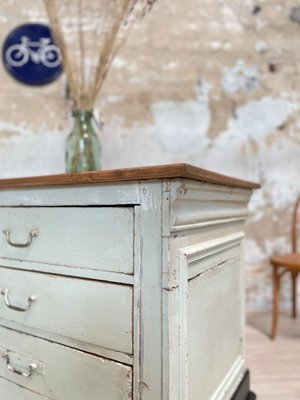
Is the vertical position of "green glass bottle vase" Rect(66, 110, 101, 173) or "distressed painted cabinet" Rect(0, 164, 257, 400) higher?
"green glass bottle vase" Rect(66, 110, 101, 173)

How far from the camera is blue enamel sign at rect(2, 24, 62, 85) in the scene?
1771mm

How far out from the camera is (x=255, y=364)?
53.3 inches

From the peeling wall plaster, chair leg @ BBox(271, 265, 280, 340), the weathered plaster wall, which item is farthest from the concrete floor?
the peeling wall plaster

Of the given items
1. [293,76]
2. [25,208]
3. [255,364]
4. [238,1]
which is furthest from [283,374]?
[238,1]

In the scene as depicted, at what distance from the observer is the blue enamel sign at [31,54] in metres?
1.77

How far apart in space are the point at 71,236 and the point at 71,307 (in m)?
0.16

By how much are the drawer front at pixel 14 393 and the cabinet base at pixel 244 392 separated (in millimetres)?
546

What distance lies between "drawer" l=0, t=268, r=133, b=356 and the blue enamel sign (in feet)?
4.10

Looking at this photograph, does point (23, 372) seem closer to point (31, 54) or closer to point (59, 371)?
point (59, 371)

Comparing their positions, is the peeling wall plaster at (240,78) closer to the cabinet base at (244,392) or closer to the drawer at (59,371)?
the cabinet base at (244,392)

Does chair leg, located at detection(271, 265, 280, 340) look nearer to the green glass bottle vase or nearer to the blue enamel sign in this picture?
the green glass bottle vase

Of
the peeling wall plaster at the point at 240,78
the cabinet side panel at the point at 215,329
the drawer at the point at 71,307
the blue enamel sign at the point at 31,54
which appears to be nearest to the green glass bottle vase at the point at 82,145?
the drawer at the point at 71,307

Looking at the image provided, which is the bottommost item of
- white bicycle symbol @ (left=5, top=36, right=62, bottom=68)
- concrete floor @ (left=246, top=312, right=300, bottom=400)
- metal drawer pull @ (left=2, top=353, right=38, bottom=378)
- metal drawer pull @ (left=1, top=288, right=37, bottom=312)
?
concrete floor @ (left=246, top=312, right=300, bottom=400)

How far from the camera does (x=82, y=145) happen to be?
117 centimetres
